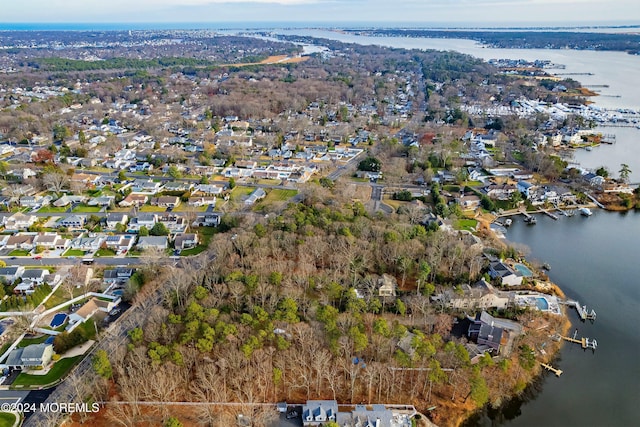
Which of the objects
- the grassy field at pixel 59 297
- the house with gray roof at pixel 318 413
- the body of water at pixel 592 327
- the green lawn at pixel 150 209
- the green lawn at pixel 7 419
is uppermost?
the house with gray roof at pixel 318 413

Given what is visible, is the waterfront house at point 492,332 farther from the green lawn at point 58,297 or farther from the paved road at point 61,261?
the green lawn at point 58,297

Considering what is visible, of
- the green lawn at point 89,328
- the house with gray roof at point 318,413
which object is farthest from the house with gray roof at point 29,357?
the house with gray roof at point 318,413

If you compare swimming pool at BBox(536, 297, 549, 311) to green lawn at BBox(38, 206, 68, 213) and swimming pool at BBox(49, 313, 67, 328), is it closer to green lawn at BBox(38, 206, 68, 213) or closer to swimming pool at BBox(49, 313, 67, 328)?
swimming pool at BBox(49, 313, 67, 328)

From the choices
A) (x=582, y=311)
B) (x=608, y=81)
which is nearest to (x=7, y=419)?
(x=582, y=311)

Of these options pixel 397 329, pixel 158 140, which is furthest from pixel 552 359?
pixel 158 140

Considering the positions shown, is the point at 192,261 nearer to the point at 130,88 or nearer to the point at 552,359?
the point at 552,359

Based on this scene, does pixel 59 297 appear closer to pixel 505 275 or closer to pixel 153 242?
pixel 153 242

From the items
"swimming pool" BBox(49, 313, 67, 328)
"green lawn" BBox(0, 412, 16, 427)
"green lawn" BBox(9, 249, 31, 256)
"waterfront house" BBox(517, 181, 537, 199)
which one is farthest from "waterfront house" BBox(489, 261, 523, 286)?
"green lawn" BBox(9, 249, 31, 256)
